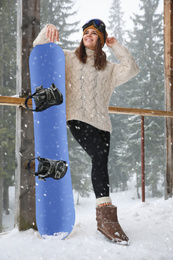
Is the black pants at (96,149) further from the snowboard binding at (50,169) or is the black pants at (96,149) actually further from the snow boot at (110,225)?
the snowboard binding at (50,169)

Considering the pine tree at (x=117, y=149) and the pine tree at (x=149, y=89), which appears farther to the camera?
the pine tree at (x=117, y=149)

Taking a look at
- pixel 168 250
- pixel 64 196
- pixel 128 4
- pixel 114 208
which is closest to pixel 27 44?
pixel 64 196

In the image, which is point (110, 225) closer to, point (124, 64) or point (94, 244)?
point (94, 244)

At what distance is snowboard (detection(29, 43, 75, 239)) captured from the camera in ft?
4.77

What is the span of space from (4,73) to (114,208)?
834cm

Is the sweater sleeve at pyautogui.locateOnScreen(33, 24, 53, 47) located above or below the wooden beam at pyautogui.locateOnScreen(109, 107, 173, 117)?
above

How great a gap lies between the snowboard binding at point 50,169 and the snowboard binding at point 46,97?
283 mm

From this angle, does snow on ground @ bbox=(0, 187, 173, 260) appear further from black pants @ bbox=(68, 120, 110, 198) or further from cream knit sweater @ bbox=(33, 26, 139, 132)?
cream knit sweater @ bbox=(33, 26, 139, 132)

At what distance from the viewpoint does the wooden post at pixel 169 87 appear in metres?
2.60


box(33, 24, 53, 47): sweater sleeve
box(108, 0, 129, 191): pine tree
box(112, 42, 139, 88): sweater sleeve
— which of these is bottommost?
box(108, 0, 129, 191): pine tree

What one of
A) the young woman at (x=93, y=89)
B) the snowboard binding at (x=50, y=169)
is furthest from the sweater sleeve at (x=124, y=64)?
the snowboard binding at (x=50, y=169)

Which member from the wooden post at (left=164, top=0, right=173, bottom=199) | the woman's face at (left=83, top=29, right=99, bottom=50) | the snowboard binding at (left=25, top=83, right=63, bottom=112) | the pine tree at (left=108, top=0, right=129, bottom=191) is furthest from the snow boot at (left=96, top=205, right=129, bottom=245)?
the pine tree at (left=108, top=0, right=129, bottom=191)

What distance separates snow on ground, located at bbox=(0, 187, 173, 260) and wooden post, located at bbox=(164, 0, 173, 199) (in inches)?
30.2

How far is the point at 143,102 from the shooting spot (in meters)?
12.9
